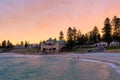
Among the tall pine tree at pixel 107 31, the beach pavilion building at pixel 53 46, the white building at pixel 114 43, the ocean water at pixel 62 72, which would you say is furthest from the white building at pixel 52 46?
the ocean water at pixel 62 72

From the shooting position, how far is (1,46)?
188 metres

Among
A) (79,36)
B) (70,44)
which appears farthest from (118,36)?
(79,36)

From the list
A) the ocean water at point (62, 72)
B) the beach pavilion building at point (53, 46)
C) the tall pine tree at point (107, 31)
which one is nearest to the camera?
the ocean water at point (62, 72)

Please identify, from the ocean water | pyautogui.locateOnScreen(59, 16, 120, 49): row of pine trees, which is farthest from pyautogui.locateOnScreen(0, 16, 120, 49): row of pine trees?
the ocean water

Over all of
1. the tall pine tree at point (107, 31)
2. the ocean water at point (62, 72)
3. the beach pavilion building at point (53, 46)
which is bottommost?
the ocean water at point (62, 72)

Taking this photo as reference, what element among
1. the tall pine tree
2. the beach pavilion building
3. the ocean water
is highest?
the tall pine tree

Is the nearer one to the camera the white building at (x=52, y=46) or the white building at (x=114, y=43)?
the white building at (x=114, y=43)

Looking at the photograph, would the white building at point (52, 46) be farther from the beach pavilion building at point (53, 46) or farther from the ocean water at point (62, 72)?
the ocean water at point (62, 72)

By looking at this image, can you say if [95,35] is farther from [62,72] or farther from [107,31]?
[62,72]

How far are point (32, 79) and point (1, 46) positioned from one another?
6308 inches

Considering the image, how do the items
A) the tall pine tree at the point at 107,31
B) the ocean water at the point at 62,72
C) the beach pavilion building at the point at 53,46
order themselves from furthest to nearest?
the beach pavilion building at the point at 53,46 → the tall pine tree at the point at 107,31 → the ocean water at the point at 62,72

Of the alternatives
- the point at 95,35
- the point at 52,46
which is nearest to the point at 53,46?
the point at 52,46

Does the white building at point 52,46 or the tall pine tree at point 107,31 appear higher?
the tall pine tree at point 107,31

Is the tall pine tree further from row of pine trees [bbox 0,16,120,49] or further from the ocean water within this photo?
the ocean water
